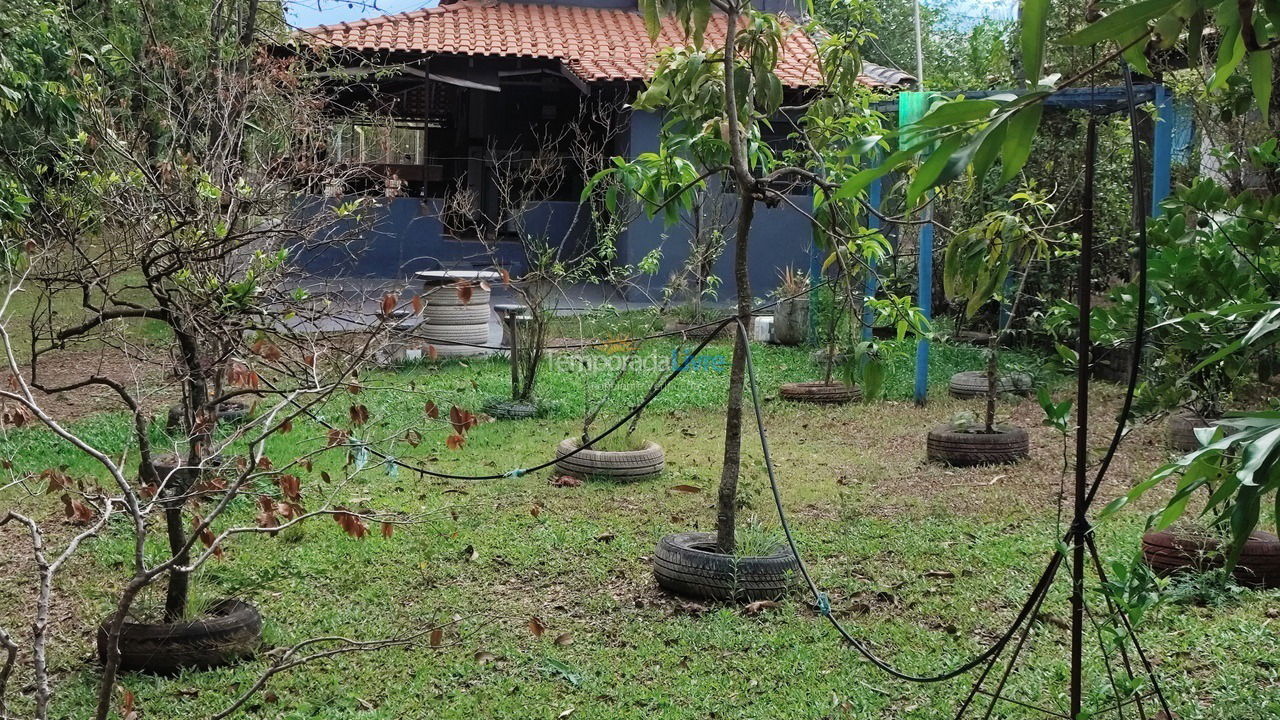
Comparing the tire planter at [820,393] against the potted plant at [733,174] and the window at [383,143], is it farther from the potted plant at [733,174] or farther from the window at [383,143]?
the window at [383,143]

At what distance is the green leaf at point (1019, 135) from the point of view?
127 centimetres

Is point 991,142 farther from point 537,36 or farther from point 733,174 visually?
point 537,36

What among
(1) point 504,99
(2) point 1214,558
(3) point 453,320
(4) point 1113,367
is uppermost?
(1) point 504,99

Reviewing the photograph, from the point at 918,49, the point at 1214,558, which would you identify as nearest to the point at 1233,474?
the point at 1214,558

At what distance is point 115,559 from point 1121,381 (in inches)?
329

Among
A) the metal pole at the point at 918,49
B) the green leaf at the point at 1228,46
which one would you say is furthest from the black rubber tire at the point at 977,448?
the green leaf at the point at 1228,46

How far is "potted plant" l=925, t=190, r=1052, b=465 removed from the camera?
118 inches

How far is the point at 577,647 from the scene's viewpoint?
428cm

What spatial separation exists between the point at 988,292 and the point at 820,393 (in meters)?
6.55

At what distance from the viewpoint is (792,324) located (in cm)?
1227

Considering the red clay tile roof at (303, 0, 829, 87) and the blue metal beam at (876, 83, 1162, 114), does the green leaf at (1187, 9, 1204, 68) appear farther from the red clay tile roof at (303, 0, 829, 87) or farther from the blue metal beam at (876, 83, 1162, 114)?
the red clay tile roof at (303, 0, 829, 87)

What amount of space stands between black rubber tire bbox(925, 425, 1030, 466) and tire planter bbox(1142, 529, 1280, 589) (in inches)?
94.9

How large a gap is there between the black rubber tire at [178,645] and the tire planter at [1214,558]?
3.77 meters

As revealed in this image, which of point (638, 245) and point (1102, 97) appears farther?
point (638, 245)
